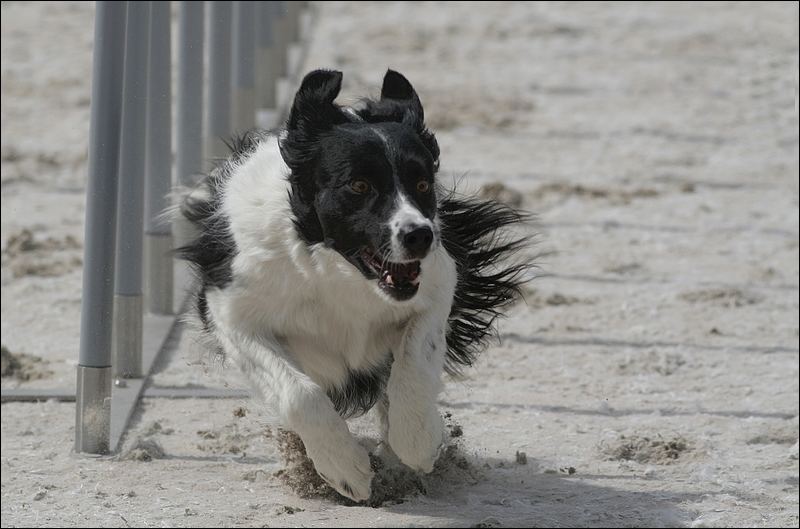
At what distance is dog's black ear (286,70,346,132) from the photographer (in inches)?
176

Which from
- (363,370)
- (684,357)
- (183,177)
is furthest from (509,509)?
(183,177)

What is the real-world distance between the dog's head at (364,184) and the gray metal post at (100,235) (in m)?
0.86

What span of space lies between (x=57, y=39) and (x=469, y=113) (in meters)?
3.47

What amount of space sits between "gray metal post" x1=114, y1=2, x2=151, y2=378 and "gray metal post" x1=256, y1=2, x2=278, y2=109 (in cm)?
410

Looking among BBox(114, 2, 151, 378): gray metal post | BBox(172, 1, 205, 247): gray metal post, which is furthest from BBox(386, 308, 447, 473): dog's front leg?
BBox(172, 1, 205, 247): gray metal post

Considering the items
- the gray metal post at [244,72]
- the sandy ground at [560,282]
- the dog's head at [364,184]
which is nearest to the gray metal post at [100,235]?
the sandy ground at [560,282]

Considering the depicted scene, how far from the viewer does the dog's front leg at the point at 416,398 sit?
173 inches

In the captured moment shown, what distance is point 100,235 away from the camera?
516cm

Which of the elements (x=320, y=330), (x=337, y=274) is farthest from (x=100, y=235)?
(x=337, y=274)

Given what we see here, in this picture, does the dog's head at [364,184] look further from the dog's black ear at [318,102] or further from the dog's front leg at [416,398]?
the dog's front leg at [416,398]

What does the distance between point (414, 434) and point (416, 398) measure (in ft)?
0.33

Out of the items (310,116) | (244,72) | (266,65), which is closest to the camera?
(310,116)

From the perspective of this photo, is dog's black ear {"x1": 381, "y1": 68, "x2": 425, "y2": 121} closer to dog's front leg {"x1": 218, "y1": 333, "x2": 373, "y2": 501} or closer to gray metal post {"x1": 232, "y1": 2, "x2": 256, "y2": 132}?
dog's front leg {"x1": 218, "y1": 333, "x2": 373, "y2": 501}

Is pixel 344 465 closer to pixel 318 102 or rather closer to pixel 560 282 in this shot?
pixel 318 102
